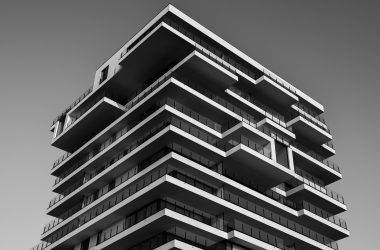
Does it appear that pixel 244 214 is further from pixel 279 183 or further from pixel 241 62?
pixel 241 62

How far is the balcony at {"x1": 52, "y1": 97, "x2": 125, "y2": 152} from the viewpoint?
57688mm

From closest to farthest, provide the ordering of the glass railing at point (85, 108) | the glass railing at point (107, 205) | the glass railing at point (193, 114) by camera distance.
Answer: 1. the glass railing at point (107, 205)
2. the glass railing at point (193, 114)
3. the glass railing at point (85, 108)

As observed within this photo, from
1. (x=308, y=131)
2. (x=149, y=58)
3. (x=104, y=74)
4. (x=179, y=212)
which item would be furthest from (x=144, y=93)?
(x=308, y=131)

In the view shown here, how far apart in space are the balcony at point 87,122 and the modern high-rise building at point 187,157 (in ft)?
0.61

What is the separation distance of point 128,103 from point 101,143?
5897mm

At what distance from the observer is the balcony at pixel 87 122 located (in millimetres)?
57688

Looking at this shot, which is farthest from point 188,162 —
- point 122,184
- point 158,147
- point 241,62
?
point 241,62

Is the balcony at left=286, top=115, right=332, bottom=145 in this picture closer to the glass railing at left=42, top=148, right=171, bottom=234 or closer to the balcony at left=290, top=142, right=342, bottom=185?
the balcony at left=290, top=142, right=342, bottom=185

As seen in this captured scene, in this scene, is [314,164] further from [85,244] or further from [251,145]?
[85,244]

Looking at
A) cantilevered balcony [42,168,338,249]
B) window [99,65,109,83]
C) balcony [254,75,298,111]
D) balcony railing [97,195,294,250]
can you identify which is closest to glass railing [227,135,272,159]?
cantilevered balcony [42,168,338,249]

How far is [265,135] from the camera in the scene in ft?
178

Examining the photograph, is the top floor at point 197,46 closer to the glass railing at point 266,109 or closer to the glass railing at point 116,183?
the glass railing at point 266,109

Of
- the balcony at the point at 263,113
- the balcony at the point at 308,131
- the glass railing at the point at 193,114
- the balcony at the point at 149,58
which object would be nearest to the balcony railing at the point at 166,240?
the glass railing at the point at 193,114

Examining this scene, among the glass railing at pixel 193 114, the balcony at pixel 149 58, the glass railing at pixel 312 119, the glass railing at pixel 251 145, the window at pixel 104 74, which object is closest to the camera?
the glass railing at pixel 193 114
